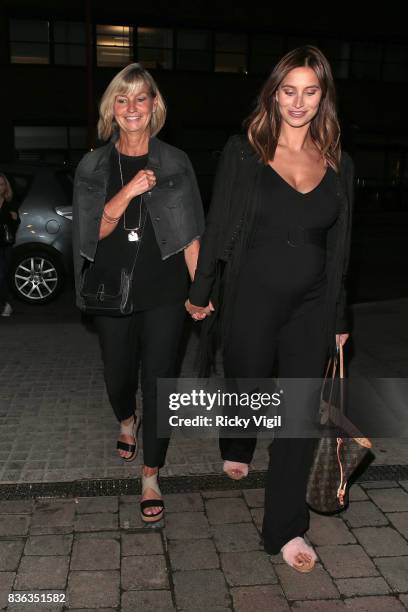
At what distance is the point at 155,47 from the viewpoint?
76.9ft

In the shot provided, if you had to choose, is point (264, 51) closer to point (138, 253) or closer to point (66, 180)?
point (66, 180)

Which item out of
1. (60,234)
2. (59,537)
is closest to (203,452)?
(59,537)

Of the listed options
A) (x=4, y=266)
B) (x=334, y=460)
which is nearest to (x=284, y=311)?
(x=334, y=460)

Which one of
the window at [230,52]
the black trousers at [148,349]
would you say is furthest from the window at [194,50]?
the black trousers at [148,349]

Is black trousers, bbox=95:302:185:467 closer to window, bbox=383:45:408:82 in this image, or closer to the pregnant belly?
the pregnant belly

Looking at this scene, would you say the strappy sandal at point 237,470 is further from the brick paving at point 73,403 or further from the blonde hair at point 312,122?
the blonde hair at point 312,122

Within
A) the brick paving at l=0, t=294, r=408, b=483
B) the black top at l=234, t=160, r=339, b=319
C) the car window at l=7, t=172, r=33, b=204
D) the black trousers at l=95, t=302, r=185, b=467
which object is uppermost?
the black top at l=234, t=160, r=339, b=319

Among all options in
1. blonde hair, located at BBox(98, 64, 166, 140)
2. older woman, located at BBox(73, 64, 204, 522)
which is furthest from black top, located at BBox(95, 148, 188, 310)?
blonde hair, located at BBox(98, 64, 166, 140)

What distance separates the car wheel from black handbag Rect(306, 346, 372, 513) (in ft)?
20.5

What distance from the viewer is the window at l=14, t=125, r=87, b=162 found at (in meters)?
22.6

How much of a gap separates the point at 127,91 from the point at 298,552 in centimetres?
222

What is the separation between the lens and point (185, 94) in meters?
23.8

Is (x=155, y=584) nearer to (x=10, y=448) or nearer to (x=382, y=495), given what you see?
(x=382, y=495)

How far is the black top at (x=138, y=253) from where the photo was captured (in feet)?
10.2
